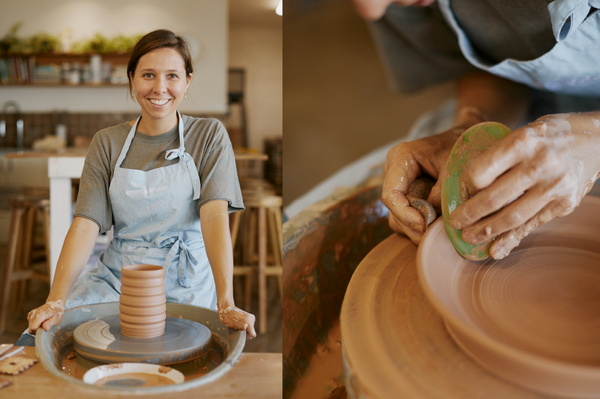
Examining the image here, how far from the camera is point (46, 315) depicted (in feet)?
2.07

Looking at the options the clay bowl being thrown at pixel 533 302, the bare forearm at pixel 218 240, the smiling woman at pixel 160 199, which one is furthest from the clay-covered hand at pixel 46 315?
the clay bowl being thrown at pixel 533 302

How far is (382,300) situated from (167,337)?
0.34 meters

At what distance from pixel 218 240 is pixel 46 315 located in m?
0.28

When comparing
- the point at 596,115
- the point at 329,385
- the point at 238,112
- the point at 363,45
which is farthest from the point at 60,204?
the point at 238,112

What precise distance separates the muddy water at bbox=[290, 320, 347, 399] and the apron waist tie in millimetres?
277

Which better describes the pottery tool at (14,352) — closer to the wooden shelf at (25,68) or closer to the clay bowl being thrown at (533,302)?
the wooden shelf at (25,68)

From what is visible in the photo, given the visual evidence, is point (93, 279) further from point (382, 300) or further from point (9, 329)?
point (382, 300)

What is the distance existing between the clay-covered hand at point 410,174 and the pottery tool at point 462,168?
56mm

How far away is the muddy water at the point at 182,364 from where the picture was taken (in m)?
0.59

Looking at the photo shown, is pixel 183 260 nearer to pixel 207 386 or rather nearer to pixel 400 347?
pixel 207 386

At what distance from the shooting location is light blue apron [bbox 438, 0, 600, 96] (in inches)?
28.3

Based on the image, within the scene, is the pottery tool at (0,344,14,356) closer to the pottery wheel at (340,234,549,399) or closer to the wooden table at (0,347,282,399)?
the wooden table at (0,347,282,399)

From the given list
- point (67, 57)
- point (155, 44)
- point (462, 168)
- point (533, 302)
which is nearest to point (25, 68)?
point (67, 57)

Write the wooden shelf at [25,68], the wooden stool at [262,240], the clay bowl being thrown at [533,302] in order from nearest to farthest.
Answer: the clay bowl being thrown at [533,302]
the wooden shelf at [25,68]
the wooden stool at [262,240]
